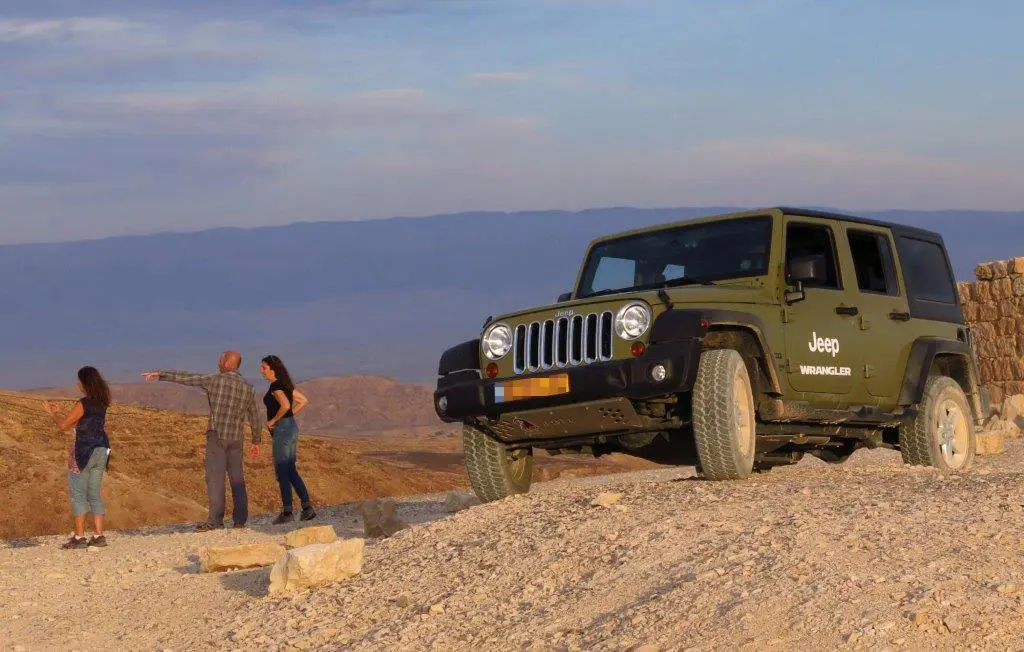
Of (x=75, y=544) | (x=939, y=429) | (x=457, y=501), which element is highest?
(x=939, y=429)

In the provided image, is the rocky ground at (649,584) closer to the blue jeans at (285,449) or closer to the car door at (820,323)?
the car door at (820,323)

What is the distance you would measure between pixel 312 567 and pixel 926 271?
262 inches

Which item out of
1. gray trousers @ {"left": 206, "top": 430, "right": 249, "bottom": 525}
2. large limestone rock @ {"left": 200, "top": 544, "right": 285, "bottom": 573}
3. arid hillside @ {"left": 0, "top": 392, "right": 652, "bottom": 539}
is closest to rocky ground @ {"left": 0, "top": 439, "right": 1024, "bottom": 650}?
large limestone rock @ {"left": 200, "top": 544, "right": 285, "bottom": 573}

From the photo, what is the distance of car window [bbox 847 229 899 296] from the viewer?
38.7 ft

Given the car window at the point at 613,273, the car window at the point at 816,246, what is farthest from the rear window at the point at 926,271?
the car window at the point at 613,273

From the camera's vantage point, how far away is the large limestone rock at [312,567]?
9.14m

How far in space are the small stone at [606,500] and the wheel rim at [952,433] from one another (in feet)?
13.3

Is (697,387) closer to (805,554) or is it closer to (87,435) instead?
(805,554)

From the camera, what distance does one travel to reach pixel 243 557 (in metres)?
11.1

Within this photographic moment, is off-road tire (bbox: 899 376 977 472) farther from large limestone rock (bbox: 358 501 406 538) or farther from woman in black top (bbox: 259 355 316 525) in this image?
woman in black top (bbox: 259 355 316 525)

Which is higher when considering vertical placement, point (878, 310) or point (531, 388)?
point (878, 310)

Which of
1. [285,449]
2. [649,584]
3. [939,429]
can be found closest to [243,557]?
[285,449]

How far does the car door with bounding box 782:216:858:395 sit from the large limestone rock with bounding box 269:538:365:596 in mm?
3560

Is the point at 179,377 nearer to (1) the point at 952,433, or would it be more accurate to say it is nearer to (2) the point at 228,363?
(2) the point at 228,363
